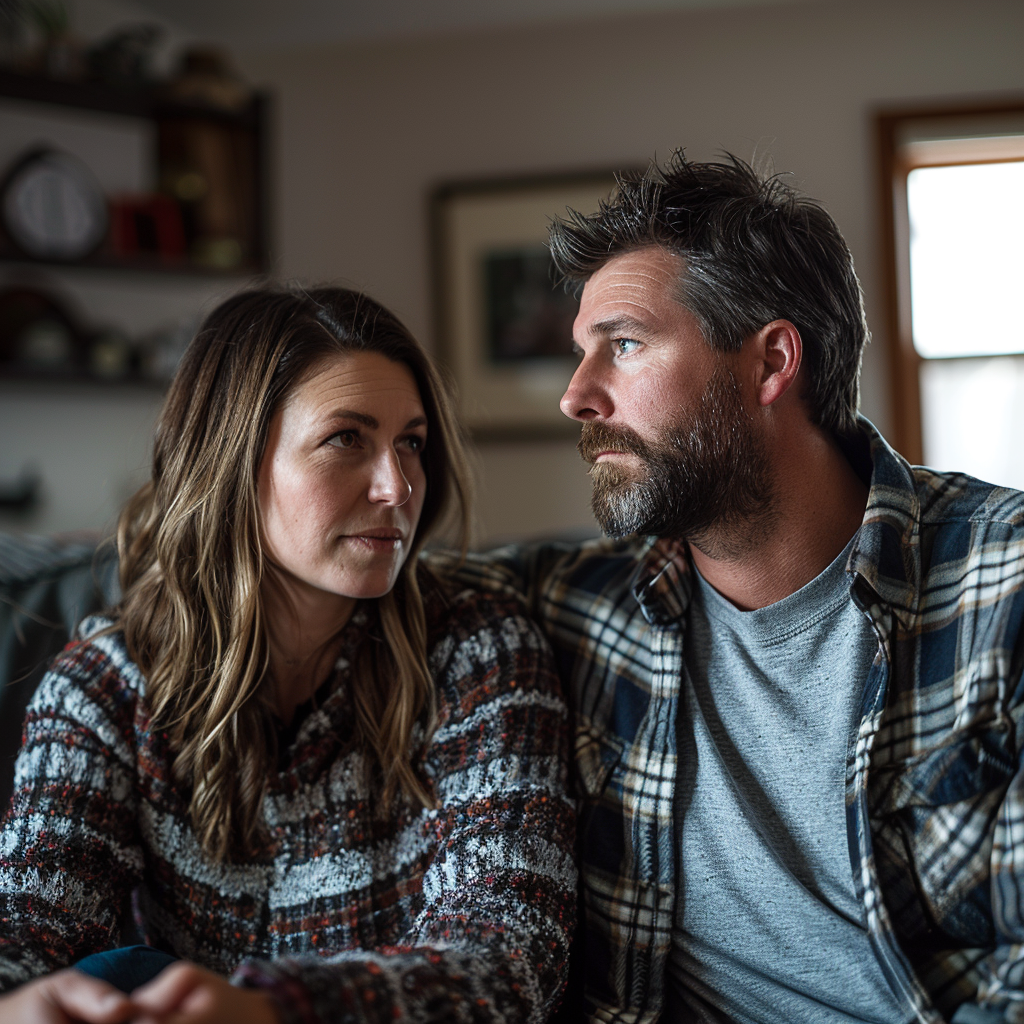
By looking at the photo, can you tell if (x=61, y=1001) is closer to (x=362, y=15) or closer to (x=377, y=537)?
(x=377, y=537)

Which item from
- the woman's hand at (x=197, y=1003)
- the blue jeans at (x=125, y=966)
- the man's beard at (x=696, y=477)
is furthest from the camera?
the man's beard at (x=696, y=477)

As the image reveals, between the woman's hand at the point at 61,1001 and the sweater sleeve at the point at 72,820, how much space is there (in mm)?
133

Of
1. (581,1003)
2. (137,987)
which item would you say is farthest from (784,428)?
(137,987)

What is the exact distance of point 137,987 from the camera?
3.33ft

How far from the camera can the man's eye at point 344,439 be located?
4.09ft

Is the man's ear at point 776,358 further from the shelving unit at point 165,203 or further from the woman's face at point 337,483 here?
the shelving unit at point 165,203

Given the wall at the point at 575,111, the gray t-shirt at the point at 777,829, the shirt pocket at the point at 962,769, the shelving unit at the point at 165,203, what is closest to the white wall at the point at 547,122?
the wall at the point at 575,111

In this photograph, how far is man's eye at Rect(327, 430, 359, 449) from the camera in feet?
4.09

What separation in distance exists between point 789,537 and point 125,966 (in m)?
0.92

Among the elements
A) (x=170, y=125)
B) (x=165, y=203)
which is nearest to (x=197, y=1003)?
(x=165, y=203)

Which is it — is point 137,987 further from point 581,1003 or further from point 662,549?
point 662,549

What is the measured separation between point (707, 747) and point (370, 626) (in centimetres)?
48

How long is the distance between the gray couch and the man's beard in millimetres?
777

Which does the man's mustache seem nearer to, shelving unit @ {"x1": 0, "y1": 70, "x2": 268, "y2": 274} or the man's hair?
the man's hair
